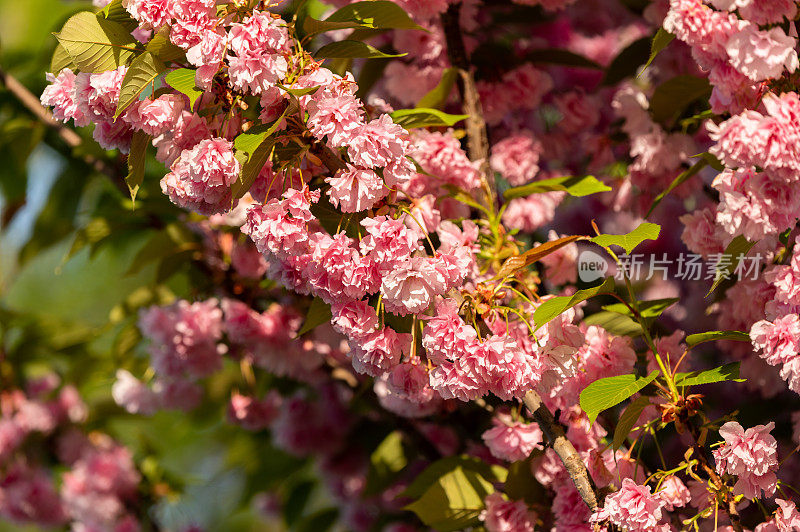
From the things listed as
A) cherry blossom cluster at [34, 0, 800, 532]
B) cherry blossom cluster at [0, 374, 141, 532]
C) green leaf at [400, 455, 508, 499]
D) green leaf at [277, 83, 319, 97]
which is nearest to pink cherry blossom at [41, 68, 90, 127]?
cherry blossom cluster at [34, 0, 800, 532]

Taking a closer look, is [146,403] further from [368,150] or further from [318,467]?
[368,150]

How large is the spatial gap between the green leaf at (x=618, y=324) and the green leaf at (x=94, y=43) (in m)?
0.62

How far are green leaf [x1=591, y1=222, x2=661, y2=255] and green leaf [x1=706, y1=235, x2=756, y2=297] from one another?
0.11 m

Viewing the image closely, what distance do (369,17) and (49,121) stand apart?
828mm

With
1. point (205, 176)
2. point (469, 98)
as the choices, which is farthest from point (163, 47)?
point (469, 98)

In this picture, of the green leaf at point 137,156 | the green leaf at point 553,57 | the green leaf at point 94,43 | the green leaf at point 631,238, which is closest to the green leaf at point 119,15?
the green leaf at point 94,43

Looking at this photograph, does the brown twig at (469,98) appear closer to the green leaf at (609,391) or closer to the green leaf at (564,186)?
the green leaf at (564,186)

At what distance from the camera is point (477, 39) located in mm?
1376

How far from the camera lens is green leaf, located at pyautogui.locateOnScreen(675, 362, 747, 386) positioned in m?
0.87

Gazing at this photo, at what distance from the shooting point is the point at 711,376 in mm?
874

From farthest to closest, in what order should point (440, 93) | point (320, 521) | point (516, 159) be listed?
point (320, 521) → point (516, 159) → point (440, 93)

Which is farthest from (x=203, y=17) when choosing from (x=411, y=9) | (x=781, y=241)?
(x=781, y=241)

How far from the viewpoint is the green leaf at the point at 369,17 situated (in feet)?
3.10

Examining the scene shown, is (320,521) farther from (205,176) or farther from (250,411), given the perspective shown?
(205,176)
